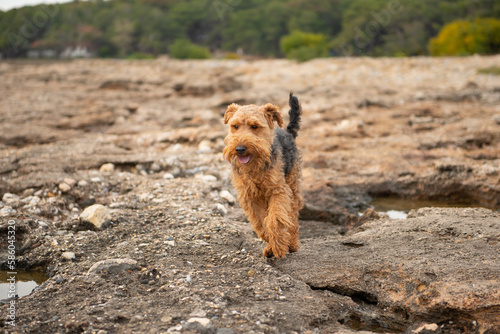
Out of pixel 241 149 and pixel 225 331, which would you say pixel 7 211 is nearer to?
pixel 241 149

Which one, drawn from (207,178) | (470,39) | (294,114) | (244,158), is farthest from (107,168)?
(470,39)

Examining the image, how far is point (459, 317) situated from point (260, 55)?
124ft

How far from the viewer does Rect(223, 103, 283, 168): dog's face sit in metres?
3.62

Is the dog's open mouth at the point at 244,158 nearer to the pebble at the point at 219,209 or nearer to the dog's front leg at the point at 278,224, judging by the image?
the dog's front leg at the point at 278,224

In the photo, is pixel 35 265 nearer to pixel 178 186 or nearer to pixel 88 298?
pixel 88 298

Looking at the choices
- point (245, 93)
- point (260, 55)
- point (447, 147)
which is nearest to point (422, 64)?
point (245, 93)

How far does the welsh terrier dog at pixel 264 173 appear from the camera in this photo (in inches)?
145

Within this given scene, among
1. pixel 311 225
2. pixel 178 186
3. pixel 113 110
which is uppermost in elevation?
pixel 113 110

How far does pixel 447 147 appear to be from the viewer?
7.46 meters

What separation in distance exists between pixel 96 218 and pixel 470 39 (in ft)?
75.0

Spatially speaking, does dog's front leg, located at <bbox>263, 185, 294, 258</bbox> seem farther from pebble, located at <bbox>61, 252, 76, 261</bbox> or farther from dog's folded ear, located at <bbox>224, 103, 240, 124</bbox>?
pebble, located at <bbox>61, 252, 76, 261</bbox>

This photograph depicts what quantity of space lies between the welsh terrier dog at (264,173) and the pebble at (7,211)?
9.40ft

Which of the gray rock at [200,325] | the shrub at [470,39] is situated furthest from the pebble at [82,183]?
the shrub at [470,39]

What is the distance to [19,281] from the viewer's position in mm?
3818
